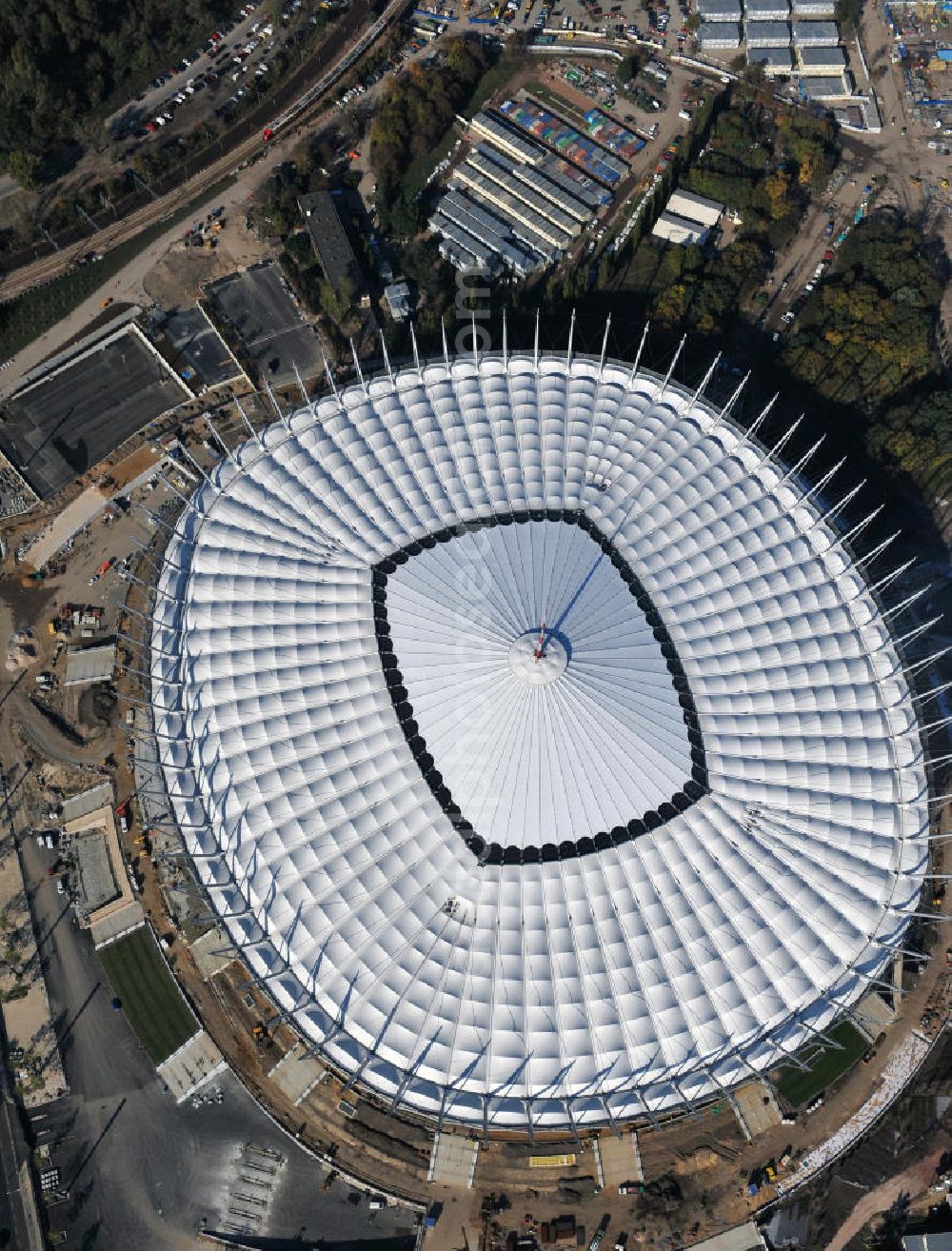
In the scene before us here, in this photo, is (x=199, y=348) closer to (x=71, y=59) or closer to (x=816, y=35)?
(x=71, y=59)

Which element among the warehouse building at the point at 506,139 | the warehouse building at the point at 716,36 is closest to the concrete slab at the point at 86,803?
the warehouse building at the point at 506,139

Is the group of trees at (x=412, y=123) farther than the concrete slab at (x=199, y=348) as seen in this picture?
Yes

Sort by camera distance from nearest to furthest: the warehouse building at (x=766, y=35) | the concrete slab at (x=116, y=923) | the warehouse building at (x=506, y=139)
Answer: the concrete slab at (x=116, y=923), the warehouse building at (x=506, y=139), the warehouse building at (x=766, y=35)

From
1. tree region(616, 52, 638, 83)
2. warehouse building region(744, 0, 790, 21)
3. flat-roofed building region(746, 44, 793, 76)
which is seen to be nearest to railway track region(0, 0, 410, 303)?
tree region(616, 52, 638, 83)

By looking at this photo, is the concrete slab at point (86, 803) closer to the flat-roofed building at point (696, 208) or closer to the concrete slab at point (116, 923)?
the concrete slab at point (116, 923)

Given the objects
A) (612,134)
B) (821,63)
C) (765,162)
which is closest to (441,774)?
(612,134)

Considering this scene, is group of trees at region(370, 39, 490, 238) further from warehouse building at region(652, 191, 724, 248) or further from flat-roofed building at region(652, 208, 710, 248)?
warehouse building at region(652, 191, 724, 248)

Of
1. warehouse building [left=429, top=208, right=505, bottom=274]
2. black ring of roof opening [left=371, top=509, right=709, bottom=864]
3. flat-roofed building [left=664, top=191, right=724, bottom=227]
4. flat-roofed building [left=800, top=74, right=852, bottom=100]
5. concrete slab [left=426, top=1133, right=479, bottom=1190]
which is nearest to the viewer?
black ring of roof opening [left=371, top=509, right=709, bottom=864]
